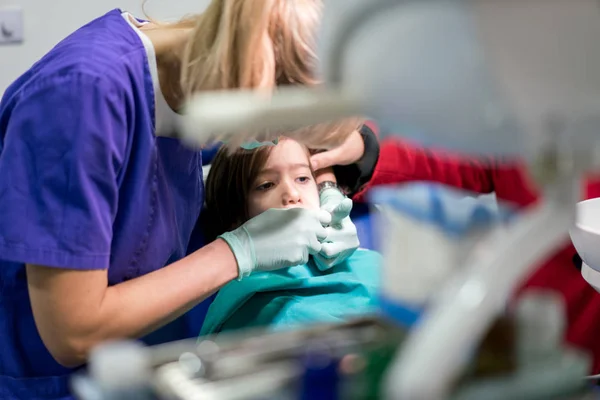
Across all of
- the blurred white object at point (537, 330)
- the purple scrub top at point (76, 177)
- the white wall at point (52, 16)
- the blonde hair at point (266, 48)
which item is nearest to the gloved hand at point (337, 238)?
the purple scrub top at point (76, 177)

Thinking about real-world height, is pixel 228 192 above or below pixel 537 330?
below

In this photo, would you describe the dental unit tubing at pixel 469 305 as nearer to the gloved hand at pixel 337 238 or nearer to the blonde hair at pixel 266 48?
the blonde hair at pixel 266 48

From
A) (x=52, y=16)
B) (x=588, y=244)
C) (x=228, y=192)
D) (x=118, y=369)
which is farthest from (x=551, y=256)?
(x=52, y=16)

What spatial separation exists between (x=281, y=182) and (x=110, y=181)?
1.36ft

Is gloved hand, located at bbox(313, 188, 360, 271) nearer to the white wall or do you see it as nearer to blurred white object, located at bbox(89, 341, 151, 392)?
blurred white object, located at bbox(89, 341, 151, 392)

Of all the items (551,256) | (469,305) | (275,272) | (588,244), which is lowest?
(275,272)

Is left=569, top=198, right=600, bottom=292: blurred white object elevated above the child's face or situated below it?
above

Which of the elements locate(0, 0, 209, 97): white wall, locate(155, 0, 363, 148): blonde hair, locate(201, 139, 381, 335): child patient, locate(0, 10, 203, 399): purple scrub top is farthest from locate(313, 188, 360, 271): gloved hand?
locate(0, 0, 209, 97): white wall

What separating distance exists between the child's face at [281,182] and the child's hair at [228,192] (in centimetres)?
2

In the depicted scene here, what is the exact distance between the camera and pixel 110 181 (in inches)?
30.6

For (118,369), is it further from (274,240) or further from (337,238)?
(337,238)

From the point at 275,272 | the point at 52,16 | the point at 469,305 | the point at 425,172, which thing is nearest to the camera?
the point at 469,305

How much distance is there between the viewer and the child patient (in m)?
1.07

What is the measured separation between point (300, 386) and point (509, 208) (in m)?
0.18
